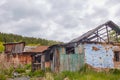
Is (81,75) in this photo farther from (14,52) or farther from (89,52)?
(14,52)

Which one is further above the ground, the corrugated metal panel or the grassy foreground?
the corrugated metal panel

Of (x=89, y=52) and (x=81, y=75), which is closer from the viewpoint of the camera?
(x=81, y=75)

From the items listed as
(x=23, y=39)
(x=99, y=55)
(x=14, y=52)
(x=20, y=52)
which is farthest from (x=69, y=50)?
(x=23, y=39)

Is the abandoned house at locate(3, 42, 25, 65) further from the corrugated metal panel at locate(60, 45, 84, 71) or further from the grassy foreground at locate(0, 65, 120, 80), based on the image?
the corrugated metal panel at locate(60, 45, 84, 71)

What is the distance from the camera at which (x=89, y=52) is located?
996 inches

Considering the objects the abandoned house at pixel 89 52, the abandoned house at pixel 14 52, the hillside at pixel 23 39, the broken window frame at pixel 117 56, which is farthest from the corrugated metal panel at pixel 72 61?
the hillside at pixel 23 39

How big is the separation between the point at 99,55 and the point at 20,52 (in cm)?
2394

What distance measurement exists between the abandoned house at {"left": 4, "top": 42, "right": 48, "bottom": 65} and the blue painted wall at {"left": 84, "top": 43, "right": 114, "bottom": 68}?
20.2m

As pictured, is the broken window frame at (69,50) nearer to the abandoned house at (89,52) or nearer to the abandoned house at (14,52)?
the abandoned house at (89,52)

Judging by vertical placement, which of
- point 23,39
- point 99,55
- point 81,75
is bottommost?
point 81,75

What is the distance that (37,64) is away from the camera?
33125mm

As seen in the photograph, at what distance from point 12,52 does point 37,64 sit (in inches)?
625

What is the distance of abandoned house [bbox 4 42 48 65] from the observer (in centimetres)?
4570

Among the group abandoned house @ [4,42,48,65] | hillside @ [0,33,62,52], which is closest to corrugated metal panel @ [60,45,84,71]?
abandoned house @ [4,42,48,65]
